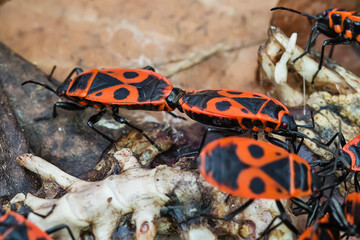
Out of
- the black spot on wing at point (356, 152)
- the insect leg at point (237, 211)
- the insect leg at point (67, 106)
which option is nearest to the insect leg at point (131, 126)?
the insect leg at point (67, 106)

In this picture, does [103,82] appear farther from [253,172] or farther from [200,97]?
[253,172]

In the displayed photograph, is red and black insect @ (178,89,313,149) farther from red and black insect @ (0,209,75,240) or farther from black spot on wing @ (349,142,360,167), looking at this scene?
red and black insect @ (0,209,75,240)

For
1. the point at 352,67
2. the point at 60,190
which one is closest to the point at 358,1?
the point at 352,67

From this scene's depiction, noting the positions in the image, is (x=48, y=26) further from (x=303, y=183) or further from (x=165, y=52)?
(x=303, y=183)

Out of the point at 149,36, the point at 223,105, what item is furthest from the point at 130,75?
the point at 223,105

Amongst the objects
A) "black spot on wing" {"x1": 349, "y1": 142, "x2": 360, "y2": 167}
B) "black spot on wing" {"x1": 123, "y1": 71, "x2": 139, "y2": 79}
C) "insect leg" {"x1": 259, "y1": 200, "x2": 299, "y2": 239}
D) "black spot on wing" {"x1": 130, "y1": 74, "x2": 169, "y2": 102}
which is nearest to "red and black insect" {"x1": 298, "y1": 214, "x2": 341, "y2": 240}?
"insect leg" {"x1": 259, "y1": 200, "x2": 299, "y2": 239}

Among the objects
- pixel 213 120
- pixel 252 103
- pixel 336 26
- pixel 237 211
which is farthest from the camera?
pixel 336 26

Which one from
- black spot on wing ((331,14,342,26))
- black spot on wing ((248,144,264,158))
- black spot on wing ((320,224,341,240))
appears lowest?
black spot on wing ((320,224,341,240))
